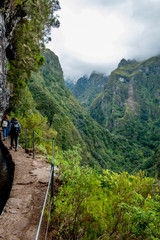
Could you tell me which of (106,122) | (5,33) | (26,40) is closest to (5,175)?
(5,33)

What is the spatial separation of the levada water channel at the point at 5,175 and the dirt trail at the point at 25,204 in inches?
12.4

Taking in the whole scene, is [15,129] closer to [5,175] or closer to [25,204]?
[5,175]

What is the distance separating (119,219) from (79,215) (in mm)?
622

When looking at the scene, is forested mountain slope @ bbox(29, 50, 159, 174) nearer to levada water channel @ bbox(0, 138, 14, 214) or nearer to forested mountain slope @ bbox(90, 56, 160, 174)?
forested mountain slope @ bbox(90, 56, 160, 174)

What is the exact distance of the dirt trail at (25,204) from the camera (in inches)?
98.0

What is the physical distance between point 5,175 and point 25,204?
2424 millimetres

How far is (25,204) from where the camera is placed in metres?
3.21

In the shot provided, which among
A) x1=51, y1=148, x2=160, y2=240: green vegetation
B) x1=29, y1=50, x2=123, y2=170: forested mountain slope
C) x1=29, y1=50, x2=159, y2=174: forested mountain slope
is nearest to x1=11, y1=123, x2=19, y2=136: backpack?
x1=51, y1=148, x2=160, y2=240: green vegetation

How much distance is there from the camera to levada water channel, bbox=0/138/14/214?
3.94m

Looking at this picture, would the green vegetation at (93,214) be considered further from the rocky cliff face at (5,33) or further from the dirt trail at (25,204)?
the rocky cliff face at (5,33)

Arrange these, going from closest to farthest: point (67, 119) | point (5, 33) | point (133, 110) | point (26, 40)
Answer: point (5, 33), point (26, 40), point (67, 119), point (133, 110)

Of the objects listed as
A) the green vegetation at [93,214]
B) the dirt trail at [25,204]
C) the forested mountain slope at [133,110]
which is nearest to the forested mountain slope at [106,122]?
the forested mountain slope at [133,110]

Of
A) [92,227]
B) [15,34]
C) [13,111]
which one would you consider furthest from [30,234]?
[15,34]

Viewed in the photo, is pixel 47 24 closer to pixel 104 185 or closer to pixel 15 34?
pixel 15 34
